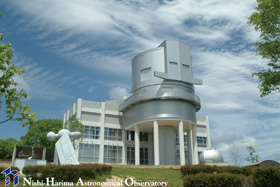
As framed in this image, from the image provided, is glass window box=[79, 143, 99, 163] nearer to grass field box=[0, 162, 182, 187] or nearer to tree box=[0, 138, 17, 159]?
tree box=[0, 138, 17, 159]

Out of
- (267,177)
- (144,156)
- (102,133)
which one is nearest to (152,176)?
(267,177)

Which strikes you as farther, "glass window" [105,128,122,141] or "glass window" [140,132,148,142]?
"glass window" [140,132,148,142]

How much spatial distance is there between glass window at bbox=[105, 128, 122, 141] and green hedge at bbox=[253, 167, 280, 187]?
1591 inches

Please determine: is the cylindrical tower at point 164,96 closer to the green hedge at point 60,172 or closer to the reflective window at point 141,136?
the reflective window at point 141,136

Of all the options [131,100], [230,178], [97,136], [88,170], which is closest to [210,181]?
[230,178]

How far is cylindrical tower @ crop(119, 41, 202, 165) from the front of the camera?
43500 mm

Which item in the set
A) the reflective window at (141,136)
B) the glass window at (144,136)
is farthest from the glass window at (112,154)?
the glass window at (144,136)

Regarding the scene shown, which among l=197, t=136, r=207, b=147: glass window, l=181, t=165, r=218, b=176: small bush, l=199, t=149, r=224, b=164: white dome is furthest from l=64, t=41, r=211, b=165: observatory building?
l=181, t=165, r=218, b=176: small bush

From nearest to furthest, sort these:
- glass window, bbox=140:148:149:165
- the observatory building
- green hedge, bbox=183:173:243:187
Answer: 1. green hedge, bbox=183:173:243:187
2. the observatory building
3. glass window, bbox=140:148:149:165

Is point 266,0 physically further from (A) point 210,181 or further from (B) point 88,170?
(B) point 88,170

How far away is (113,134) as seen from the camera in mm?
52000

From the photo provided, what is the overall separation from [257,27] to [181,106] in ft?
86.6

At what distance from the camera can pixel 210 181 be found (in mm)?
13391

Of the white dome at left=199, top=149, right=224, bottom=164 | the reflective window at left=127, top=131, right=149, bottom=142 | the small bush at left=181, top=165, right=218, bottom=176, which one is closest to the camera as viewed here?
the small bush at left=181, top=165, right=218, bottom=176
